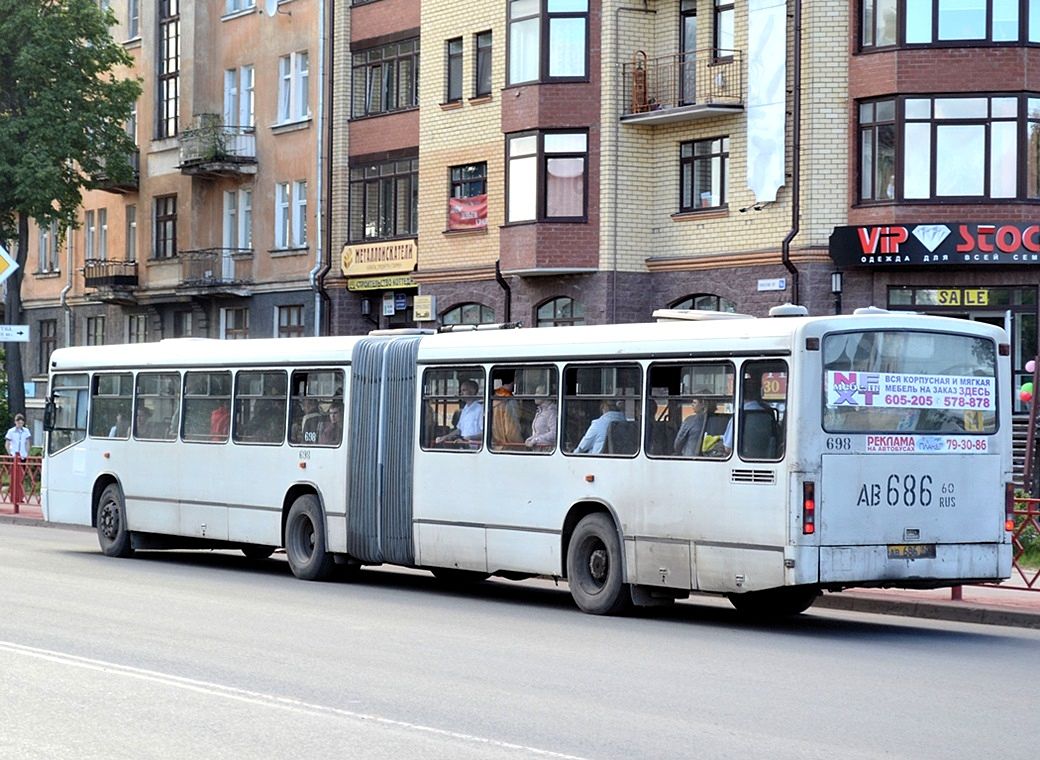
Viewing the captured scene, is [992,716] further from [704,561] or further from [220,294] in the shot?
[220,294]

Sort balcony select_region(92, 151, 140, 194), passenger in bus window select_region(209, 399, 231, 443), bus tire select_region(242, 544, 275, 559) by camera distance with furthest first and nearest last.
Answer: balcony select_region(92, 151, 140, 194) → bus tire select_region(242, 544, 275, 559) → passenger in bus window select_region(209, 399, 231, 443)

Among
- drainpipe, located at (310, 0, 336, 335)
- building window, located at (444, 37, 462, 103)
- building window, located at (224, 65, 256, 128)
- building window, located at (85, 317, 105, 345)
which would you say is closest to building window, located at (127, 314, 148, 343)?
building window, located at (85, 317, 105, 345)

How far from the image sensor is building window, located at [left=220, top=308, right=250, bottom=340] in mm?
48969

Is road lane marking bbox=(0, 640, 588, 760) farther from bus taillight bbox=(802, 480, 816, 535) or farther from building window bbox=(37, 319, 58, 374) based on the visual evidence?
building window bbox=(37, 319, 58, 374)

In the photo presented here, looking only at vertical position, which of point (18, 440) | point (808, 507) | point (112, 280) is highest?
point (112, 280)

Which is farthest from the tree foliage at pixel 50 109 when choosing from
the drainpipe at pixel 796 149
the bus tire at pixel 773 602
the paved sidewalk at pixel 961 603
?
the bus tire at pixel 773 602

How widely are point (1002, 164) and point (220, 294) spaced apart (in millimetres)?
22077

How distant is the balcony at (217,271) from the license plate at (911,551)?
33363 millimetres

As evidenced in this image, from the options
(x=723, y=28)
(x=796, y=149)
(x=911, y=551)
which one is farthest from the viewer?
(x=723, y=28)

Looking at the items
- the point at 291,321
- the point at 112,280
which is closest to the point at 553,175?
the point at 291,321

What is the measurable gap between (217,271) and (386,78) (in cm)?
804

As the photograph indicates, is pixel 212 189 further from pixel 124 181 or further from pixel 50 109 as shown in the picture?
pixel 50 109

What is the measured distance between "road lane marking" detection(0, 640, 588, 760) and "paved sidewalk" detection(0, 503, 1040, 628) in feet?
27.7

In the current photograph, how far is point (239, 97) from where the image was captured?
49.8 metres
